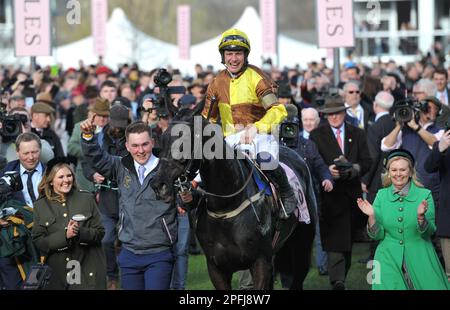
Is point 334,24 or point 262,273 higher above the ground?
point 334,24

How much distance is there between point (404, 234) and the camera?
8.51m

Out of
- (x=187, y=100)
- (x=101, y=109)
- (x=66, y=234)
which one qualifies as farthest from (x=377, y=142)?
(x=66, y=234)

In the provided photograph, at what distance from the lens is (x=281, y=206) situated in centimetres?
912

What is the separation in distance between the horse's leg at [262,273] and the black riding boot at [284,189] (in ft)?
1.99

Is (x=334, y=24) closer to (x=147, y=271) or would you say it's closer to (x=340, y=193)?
(x=340, y=193)

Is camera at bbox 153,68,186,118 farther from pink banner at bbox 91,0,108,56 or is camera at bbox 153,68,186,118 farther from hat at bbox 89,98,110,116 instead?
pink banner at bbox 91,0,108,56

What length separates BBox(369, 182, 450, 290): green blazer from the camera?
842 cm

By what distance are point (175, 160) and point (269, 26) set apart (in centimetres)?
2145

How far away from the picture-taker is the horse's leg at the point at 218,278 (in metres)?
8.58

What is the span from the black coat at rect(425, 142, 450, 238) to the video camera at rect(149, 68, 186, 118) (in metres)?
2.46

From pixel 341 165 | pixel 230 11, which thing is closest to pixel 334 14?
pixel 341 165

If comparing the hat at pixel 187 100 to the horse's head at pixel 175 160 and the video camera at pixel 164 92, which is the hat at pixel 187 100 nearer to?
the video camera at pixel 164 92

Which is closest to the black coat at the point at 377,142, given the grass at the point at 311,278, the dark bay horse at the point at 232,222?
the grass at the point at 311,278
